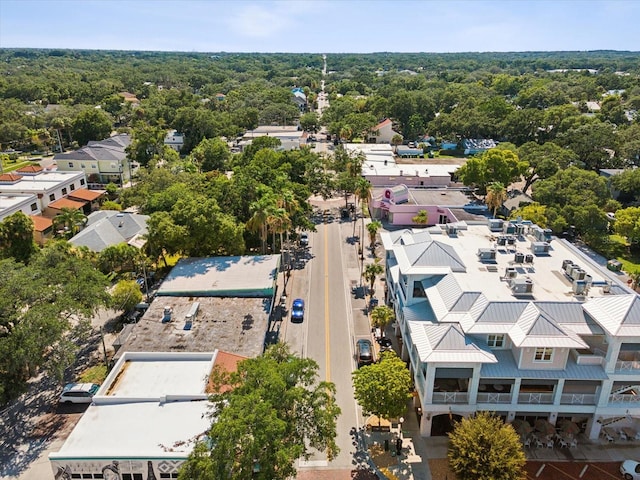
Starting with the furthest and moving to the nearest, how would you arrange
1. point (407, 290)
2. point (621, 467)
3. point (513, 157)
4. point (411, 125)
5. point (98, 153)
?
1. point (411, 125)
2. point (98, 153)
3. point (513, 157)
4. point (407, 290)
5. point (621, 467)

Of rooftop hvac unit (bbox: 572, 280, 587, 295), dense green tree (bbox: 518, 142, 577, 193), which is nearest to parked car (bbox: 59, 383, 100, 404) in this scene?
rooftop hvac unit (bbox: 572, 280, 587, 295)

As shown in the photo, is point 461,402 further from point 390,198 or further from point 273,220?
point 390,198

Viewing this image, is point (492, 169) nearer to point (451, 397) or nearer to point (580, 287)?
point (580, 287)

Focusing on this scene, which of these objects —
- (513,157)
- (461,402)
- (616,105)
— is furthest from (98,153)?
(616,105)

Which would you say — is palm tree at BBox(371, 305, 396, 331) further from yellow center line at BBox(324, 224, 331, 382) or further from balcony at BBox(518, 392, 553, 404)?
balcony at BBox(518, 392, 553, 404)

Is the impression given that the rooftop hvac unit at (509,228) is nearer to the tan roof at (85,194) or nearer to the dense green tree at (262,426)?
the dense green tree at (262,426)

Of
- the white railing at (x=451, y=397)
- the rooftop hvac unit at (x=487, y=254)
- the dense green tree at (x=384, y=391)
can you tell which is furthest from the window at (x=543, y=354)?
the rooftop hvac unit at (x=487, y=254)
